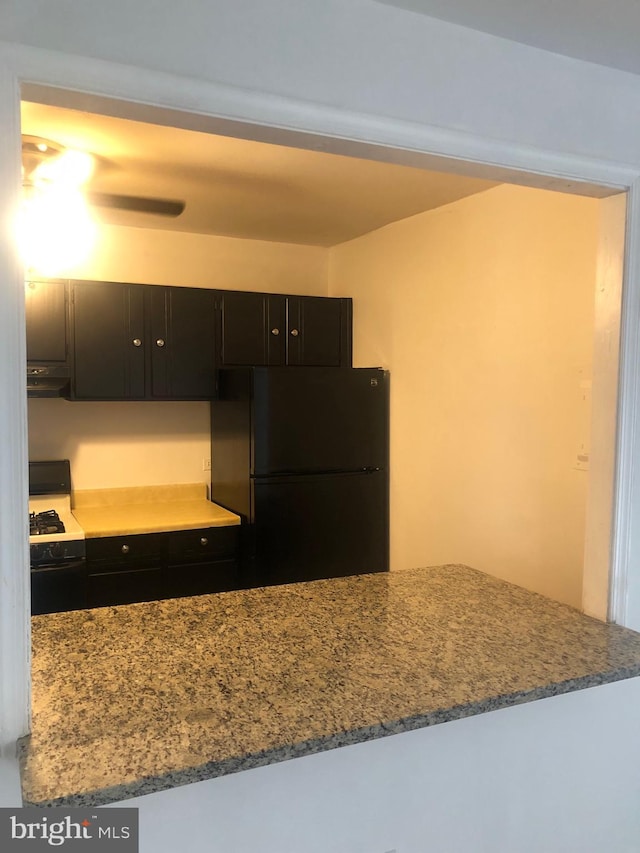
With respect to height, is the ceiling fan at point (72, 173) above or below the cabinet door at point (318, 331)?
above

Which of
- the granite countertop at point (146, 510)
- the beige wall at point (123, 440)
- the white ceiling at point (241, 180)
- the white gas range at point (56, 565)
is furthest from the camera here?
the beige wall at point (123, 440)

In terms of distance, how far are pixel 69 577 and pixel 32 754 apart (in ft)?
6.47

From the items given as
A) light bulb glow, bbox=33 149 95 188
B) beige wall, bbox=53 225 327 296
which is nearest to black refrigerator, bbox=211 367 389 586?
beige wall, bbox=53 225 327 296

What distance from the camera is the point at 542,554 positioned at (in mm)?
2537

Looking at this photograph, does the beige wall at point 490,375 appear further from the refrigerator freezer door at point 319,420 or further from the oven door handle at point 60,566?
the oven door handle at point 60,566

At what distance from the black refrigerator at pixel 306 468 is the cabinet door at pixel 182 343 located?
0.41 feet

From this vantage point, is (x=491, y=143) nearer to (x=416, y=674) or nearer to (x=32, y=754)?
(x=416, y=674)

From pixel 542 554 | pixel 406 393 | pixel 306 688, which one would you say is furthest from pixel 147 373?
pixel 306 688

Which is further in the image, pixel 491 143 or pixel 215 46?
pixel 491 143

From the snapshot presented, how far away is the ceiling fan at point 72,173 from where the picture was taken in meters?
2.26

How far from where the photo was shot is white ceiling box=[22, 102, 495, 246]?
2158 millimetres

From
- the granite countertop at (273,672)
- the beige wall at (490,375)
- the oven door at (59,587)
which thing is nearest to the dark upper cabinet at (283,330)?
the beige wall at (490,375)

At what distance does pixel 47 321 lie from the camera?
10.3 ft

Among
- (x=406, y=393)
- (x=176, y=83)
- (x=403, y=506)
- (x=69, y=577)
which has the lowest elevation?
(x=69, y=577)
